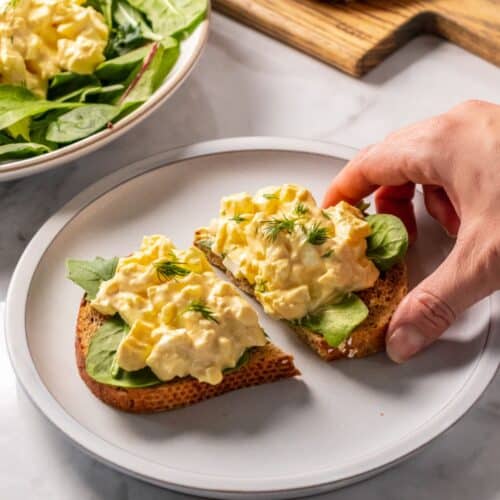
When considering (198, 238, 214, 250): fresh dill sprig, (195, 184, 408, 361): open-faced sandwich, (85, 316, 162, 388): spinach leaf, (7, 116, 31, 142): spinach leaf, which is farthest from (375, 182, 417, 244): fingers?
(7, 116, 31, 142): spinach leaf

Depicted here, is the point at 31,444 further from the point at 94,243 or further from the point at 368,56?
the point at 368,56

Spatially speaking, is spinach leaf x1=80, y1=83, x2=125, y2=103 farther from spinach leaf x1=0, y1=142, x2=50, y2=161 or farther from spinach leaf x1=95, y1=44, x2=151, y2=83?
spinach leaf x1=0, y1=142, x2=50, y2=161

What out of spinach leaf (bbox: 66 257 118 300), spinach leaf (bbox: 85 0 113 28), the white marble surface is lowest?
the white marble surface

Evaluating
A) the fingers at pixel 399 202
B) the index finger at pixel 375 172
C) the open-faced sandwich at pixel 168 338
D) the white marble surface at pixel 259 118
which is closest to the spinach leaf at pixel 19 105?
the white marble surface at pixel 259 118

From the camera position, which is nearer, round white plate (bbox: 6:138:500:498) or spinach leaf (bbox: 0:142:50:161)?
round white plate (bbox: 6:138:500:498)

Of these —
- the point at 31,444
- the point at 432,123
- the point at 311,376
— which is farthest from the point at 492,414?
the point at 31,444

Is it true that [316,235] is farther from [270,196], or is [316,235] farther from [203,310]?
[203,310]

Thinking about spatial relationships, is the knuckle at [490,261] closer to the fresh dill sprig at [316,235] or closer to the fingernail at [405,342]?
the fingernail at [405,342]
